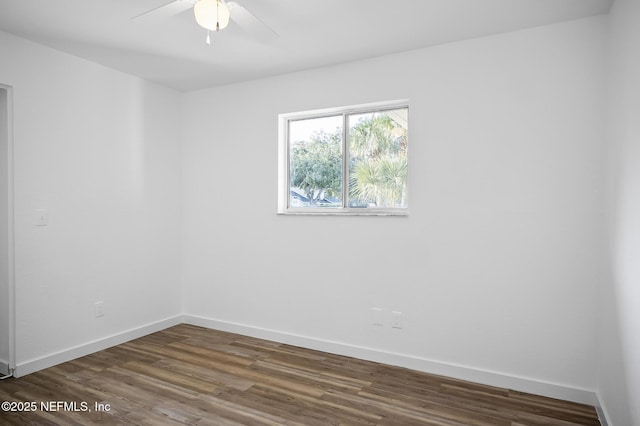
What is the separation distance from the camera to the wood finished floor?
2289 millimetres

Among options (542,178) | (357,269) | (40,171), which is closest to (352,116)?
(357,269)

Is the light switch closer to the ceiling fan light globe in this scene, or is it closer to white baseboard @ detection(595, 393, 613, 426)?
the ceiling fan light globe

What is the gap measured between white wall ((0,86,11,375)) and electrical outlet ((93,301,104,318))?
0.62 m

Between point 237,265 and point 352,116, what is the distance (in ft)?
5.89

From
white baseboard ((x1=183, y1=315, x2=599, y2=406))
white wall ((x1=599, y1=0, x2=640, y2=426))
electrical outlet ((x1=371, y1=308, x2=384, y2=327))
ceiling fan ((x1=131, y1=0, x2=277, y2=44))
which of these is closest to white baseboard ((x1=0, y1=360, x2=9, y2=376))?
white baseboard ((x1=183, y1=315, x2=599, y2=406))

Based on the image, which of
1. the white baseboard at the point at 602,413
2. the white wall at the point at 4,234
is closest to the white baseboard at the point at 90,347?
the white wall at the point at 4,234

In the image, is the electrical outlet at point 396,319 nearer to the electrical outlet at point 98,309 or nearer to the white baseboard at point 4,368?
the electrical outlet at point 98,309

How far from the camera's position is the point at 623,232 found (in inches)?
79.7

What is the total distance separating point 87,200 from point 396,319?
2.73m

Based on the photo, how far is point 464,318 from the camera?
112 inches

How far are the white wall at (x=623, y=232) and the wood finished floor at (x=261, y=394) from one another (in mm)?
441

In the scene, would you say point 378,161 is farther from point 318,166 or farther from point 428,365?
point 428,365

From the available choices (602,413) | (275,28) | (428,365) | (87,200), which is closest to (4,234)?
(87,200)

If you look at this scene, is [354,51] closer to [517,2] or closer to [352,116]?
[352,116]
